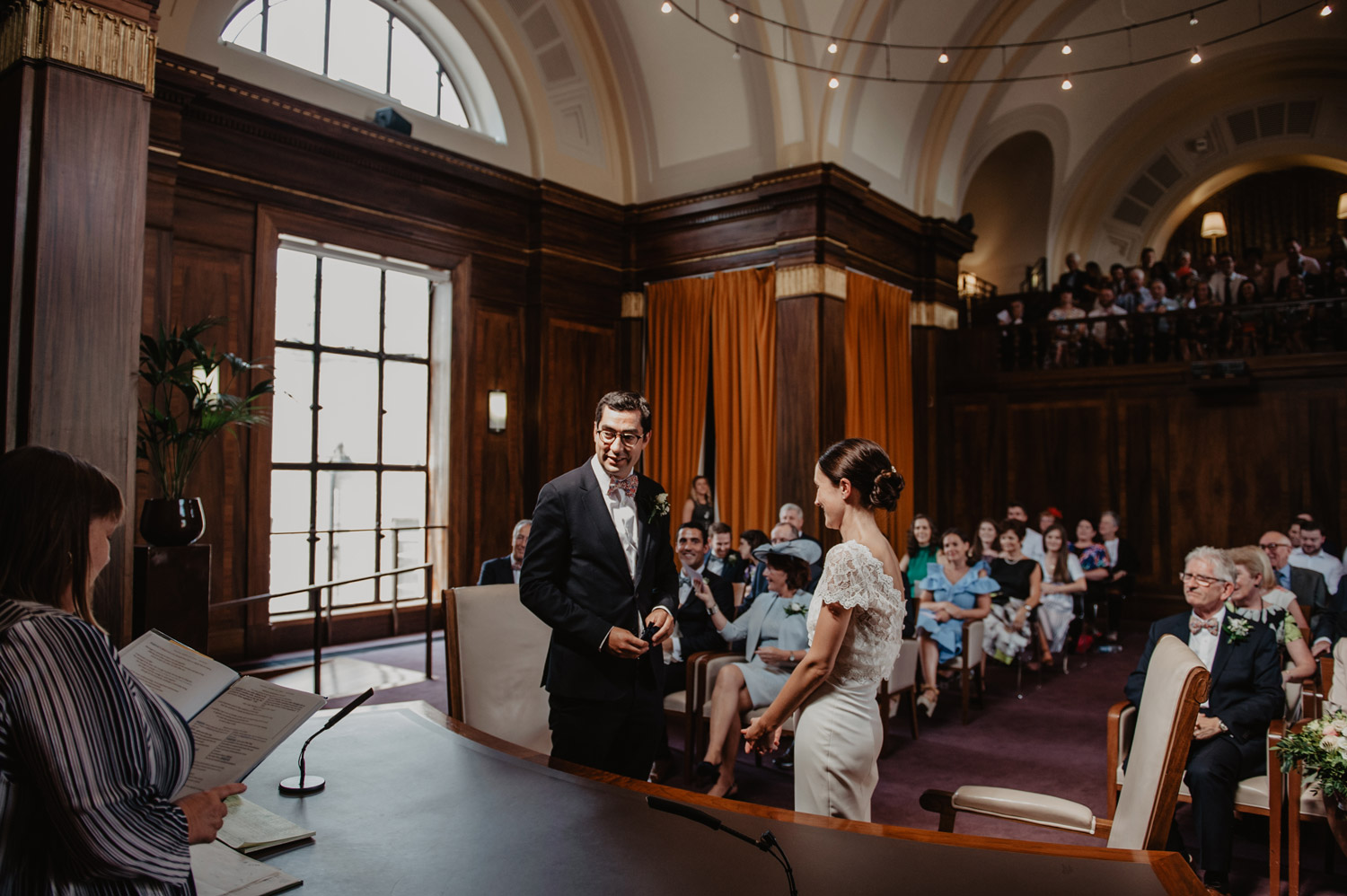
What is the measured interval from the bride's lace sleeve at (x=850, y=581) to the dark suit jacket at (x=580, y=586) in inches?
22.2

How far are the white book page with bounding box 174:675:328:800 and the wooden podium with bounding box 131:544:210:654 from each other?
3.52 meters

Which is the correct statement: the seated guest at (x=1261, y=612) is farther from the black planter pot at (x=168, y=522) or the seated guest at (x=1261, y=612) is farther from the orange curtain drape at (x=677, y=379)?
the orange curtain drape at (x=677, y=379)

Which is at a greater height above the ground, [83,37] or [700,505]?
[83,37]

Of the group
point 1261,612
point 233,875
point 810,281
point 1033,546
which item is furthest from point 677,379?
point 233,875

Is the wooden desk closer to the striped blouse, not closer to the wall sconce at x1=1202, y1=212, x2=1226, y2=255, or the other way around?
the striped blouse

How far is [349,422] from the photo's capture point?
7691mm

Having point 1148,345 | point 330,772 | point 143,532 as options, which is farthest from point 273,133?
point 1148,345

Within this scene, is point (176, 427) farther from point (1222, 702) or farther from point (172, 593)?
point (1222, 702)

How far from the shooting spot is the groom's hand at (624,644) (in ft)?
7.95

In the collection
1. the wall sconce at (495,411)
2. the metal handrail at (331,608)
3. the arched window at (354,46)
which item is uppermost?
the arched window at (354,46)

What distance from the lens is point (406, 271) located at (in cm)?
799

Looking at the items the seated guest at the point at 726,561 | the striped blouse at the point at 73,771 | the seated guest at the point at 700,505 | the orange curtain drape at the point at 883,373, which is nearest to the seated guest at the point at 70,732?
the striped blouse at the point at 73,771

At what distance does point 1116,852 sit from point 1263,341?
911 centimetres

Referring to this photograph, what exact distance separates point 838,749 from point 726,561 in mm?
3960
